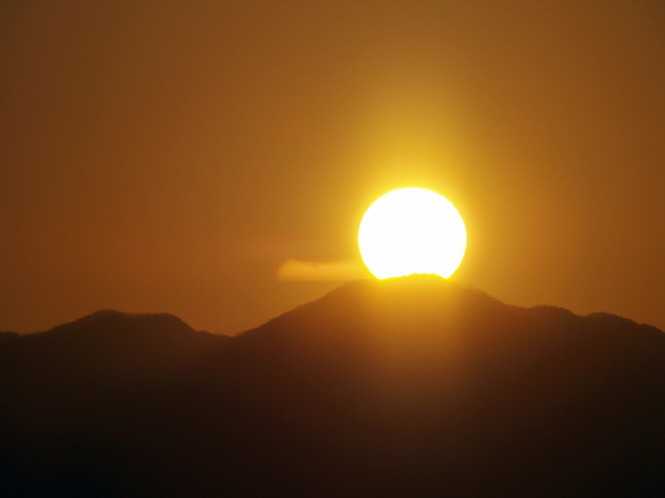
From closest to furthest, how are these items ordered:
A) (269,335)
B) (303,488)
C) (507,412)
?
(303,488) → (507,412) → (269,335)

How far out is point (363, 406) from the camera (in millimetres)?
33125

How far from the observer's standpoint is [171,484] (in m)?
30.8

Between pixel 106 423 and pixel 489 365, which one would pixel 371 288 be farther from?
pixel 106 423

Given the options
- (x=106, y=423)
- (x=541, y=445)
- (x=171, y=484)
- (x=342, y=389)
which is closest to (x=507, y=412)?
(x=541, y=445)

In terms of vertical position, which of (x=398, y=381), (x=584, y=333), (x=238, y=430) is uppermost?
(x=584, y=333)

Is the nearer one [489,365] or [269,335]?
[489,365]

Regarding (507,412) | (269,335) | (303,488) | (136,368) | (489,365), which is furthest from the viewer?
(136,368)

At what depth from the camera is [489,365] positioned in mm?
34844

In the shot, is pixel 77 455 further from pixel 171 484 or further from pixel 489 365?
pixel 489 365

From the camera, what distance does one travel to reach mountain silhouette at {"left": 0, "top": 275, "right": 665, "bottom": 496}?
30.1 m

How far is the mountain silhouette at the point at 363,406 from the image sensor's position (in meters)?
30.1

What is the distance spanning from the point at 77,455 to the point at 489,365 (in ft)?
61.7

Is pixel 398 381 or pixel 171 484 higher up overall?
pixel 398 381

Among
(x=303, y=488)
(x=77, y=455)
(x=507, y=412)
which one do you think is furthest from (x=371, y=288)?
(x=77, y=455)
